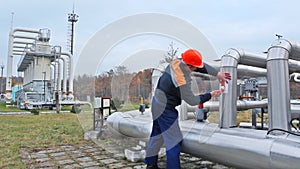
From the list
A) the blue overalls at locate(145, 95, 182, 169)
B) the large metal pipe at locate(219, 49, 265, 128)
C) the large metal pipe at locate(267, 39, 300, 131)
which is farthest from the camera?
the large metal pipe at locate(219, 49, 265, 128)

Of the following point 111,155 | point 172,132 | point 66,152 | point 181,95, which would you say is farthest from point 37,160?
point 181,95

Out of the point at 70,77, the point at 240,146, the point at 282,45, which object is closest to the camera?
the point at 240,146

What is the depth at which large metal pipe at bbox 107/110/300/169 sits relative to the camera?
6.62 feet

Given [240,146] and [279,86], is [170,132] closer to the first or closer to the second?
[240,146]

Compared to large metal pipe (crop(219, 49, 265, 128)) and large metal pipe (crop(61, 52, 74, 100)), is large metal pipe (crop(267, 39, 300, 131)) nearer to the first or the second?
large metal pipe (crop(219, 49, 265, 128))

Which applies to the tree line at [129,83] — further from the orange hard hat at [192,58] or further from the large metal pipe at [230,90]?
the orange hard hat at [192,58]

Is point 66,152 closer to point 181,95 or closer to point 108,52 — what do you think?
point 108,52

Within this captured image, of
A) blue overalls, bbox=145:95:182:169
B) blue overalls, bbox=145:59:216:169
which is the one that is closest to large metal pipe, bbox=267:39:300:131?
blue overalls, bbox=145:59:216:169

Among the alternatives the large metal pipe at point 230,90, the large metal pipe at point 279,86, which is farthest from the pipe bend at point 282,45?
the large metal pipe at point 230,90

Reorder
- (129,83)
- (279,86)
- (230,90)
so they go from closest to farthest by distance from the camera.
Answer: (279,86), (230,90), (129,83)

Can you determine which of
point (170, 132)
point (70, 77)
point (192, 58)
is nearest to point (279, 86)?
point (192, 58)

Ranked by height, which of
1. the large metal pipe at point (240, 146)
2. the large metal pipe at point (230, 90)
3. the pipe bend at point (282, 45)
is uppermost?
the pipe bend at point (282, 45)

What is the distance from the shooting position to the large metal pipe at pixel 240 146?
2016mm

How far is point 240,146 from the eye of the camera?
7.57ft
